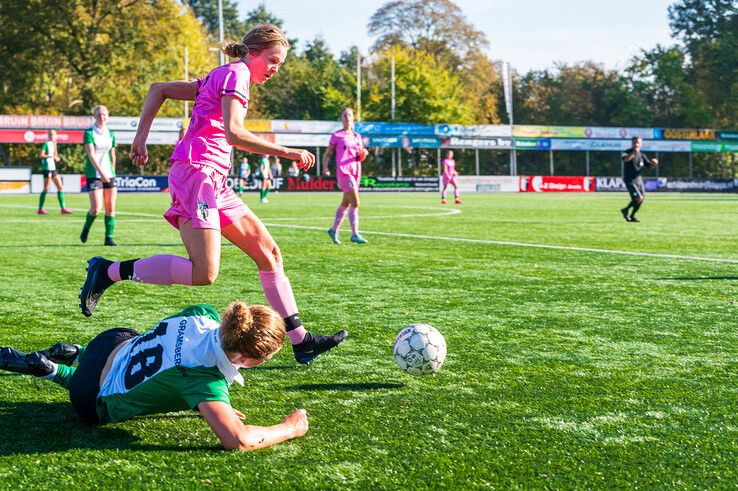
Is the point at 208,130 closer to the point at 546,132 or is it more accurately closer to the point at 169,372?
the point at 169,372

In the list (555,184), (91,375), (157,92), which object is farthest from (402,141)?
(91,375)

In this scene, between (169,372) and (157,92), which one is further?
(157,92)

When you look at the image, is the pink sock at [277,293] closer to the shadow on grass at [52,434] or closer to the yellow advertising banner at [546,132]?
the shadow on grass at [52,434]

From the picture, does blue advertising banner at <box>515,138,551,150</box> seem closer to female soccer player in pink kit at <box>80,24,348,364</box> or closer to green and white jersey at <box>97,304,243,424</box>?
female soccer player in pink kit at <box>80,24,348,364</box>

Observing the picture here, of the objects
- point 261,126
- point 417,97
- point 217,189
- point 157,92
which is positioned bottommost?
point 217,189

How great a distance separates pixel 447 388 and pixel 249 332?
4.73 ft

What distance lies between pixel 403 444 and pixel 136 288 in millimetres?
5275

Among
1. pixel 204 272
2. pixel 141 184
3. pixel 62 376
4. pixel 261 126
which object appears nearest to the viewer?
pixel 62 376

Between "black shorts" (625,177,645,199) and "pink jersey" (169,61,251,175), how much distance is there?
670 inches

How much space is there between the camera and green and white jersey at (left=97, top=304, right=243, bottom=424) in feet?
12.1

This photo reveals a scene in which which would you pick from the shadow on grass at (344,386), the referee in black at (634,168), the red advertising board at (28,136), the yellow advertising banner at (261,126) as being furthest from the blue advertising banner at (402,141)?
the shadow on grass at (344,386)

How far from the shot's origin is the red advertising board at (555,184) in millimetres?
59906

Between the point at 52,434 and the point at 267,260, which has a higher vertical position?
the point at 267,260

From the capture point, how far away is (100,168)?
13102 millimetres
